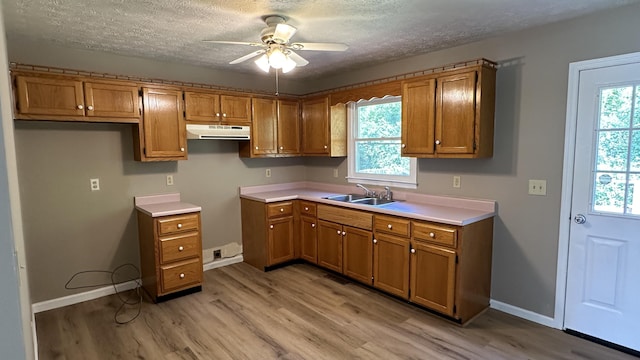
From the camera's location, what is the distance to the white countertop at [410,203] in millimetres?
2949

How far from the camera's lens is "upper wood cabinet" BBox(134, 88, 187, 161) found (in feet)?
11.1

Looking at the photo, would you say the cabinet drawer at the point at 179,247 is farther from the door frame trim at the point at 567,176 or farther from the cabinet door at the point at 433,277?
the door frame trim at the point at 567,176

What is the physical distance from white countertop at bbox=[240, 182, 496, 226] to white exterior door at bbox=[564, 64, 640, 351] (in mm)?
705

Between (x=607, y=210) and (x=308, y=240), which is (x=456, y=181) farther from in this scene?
(x=308, y=240)

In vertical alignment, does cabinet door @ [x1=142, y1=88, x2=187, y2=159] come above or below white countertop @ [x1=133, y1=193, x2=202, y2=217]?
above

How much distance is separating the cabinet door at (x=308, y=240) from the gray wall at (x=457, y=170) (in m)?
1.35

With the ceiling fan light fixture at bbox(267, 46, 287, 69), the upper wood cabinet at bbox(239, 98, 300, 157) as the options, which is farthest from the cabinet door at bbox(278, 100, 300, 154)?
the ceiling fan light fixture at bbox(267, 46, 287, 69)

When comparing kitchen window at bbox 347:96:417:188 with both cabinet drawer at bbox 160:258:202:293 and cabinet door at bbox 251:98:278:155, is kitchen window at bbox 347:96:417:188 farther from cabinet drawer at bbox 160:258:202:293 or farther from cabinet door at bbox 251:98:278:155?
cabinet drawer at bbox 160:258:202:293

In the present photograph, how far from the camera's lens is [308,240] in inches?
167

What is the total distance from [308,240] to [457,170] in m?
1.92

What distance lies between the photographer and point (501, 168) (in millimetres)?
3033

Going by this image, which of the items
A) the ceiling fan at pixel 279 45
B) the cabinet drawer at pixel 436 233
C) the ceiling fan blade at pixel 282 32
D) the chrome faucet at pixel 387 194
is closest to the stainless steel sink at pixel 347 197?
the chrome faucet at pixel 387 194

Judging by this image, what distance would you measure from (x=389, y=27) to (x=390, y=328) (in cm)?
243

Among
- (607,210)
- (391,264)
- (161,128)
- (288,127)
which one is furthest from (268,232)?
(607,210)
